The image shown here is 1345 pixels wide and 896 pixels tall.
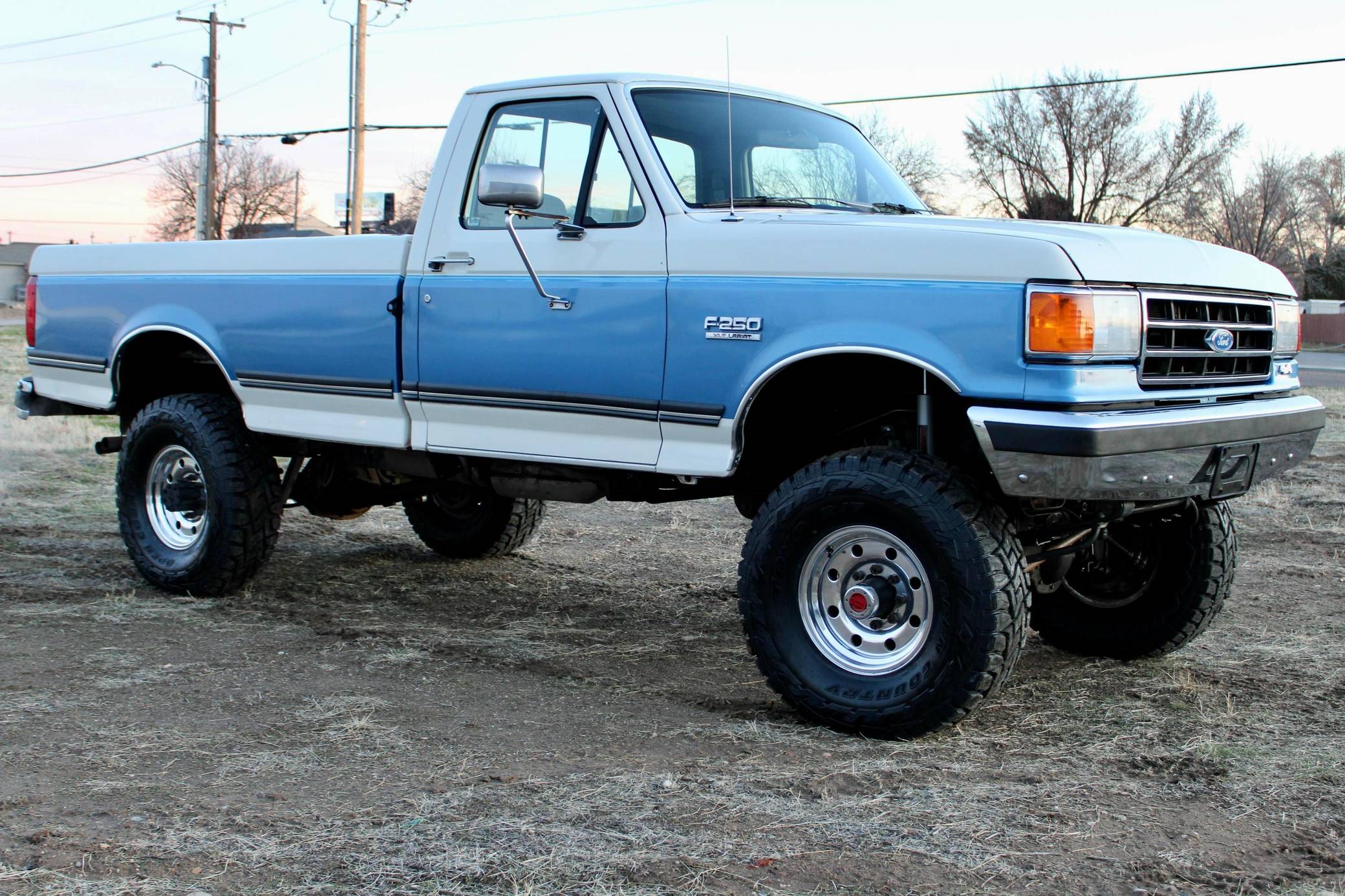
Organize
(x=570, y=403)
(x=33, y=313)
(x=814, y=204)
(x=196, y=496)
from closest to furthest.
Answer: (x=570, y=403)
(x=814, y=204)
(x=196, y=496)
(x=33, y=313)

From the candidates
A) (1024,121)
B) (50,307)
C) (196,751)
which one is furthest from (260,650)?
(1024,121)

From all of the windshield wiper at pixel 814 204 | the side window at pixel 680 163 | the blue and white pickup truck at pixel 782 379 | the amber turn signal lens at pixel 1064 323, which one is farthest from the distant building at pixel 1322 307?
the amber turn signal lens at pixel 1064 323

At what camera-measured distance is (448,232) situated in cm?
533

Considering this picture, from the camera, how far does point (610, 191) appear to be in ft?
16.3

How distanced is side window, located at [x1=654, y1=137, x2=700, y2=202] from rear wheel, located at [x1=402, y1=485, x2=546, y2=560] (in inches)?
111

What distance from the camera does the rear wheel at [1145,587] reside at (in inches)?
200

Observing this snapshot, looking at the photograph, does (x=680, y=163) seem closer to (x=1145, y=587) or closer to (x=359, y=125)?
(x=1145, y=587)

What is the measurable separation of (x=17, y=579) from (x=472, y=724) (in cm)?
352

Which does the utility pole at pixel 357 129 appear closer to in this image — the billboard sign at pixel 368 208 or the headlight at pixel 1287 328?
the billboard sign at pixel 368 208

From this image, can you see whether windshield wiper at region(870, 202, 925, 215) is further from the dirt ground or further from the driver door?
the dirt ground

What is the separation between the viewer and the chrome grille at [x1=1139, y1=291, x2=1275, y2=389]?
13.4 ft

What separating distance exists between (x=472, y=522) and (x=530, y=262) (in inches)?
109

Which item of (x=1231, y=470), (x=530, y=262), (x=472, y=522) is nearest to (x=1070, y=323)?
(x=1231, y=470)

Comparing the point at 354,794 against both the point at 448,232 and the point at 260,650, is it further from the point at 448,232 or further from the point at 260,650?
the point at 448,232
